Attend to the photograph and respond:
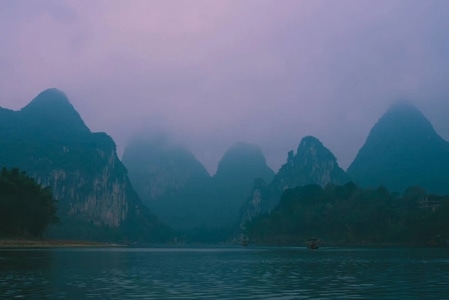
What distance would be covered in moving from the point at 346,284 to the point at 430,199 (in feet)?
554

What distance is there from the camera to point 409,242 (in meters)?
170

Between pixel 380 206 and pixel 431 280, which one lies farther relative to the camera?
pixel 380 206

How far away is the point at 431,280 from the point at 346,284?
6127 mm

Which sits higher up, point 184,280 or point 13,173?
point 13,173

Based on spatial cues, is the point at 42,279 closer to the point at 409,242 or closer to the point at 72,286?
the point at 72,286

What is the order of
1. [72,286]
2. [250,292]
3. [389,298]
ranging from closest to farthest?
[389,298] < [250,292] < [72,286]

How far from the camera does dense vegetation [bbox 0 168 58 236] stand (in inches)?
5118

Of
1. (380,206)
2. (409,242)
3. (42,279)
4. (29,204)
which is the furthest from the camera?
(380,206)

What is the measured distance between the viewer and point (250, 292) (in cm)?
2975

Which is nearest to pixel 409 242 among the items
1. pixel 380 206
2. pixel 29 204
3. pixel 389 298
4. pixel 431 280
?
pixel 380 206

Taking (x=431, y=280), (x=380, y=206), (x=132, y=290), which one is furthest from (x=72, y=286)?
(x=380, y=206)

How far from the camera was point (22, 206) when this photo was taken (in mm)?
133625

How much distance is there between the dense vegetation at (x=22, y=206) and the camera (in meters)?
130

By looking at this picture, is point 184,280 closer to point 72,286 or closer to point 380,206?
point 72,286
